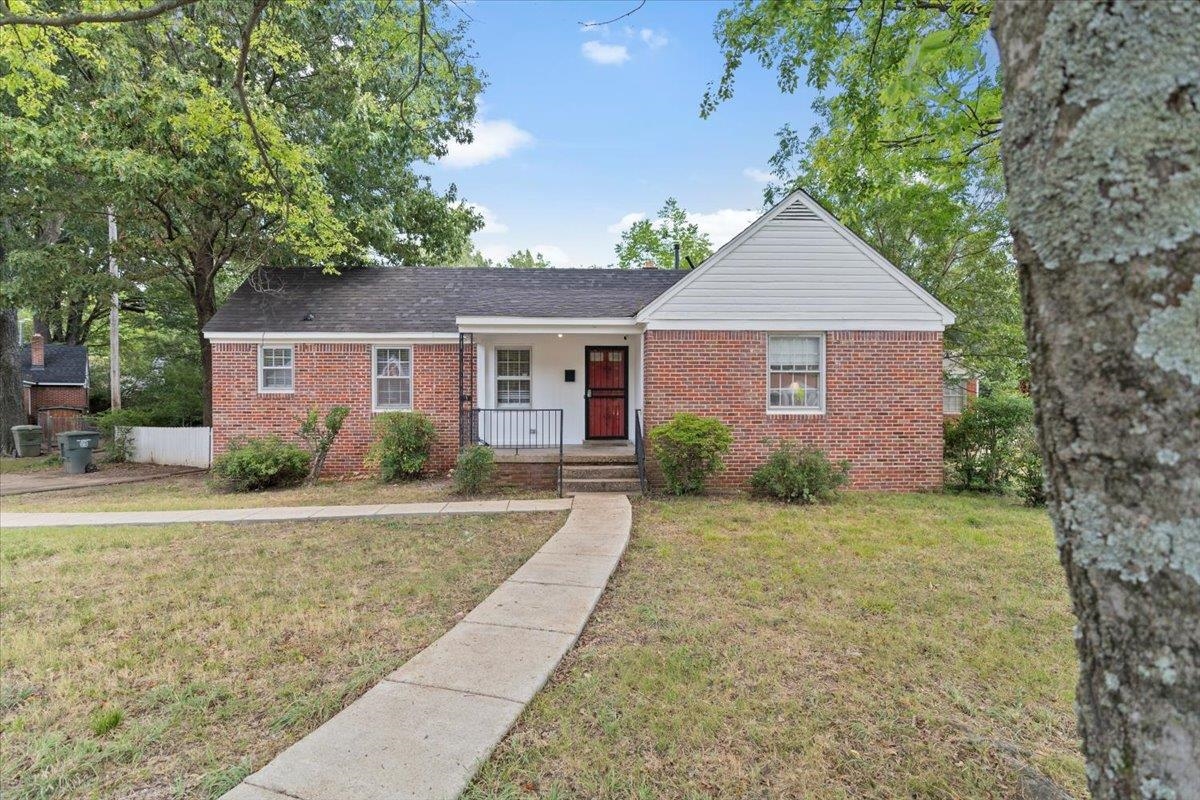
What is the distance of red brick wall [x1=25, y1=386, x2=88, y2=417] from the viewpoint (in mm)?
22609

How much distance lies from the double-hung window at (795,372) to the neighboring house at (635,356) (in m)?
0.03

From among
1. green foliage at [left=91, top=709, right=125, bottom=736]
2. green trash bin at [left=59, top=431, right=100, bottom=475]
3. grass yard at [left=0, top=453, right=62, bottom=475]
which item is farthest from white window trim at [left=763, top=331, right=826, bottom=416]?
grass yard at [left=0, top=453, right=62, bottom=475]

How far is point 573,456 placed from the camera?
1013 centimetres

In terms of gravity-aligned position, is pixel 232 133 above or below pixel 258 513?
above

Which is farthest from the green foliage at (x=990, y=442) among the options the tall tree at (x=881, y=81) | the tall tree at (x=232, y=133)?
the tall tree at (x=232, y=133)

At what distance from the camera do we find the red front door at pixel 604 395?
11984 millimetres

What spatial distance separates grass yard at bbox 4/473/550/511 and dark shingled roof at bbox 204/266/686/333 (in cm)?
319

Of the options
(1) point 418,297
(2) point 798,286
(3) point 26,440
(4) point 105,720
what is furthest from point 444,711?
(3) point 26,440

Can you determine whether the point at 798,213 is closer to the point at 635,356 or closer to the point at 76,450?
the point at 635,356

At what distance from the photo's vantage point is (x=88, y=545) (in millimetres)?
6270

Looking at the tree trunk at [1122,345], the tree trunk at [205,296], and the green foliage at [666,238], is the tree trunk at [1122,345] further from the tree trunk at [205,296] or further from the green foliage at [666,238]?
the green foliage at [666,238]

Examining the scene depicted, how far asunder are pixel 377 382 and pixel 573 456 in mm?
4567

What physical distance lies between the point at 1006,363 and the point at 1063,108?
1603 cm

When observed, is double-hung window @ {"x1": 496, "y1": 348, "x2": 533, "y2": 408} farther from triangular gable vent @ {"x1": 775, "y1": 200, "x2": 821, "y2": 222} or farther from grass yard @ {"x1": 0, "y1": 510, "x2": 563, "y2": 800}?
triangular gable vent @ {"x1": 775, "y1": 200, "x2": 821, "y2": 222}
